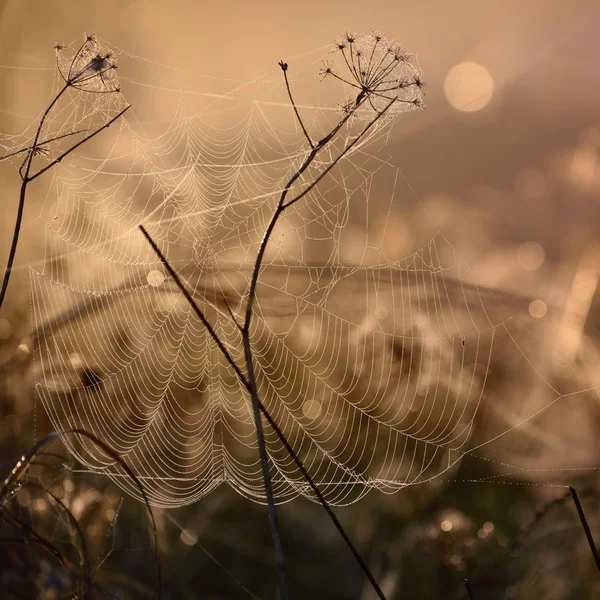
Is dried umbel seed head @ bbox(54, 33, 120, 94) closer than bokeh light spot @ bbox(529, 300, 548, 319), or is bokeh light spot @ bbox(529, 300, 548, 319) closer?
dried umbel seed head @ bbox(54, 33, 120, 94)

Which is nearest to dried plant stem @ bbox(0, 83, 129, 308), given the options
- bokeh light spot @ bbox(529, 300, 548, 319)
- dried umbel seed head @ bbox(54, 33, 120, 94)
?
dried umbel seed head @ bbox(54, 33, 120, 94)

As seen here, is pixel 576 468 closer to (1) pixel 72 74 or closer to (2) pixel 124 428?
(1) pixel 72 74

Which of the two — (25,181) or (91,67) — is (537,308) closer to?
(91,67)

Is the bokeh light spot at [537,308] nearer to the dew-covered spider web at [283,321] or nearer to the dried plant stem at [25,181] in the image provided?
the dew-covered spider web at [283,321]

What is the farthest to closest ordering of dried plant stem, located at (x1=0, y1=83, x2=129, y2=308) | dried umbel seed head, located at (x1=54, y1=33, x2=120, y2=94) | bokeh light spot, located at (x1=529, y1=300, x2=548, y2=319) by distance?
bokeh light spot, located at (x1=529, y1=300, x2=548, y2=319), dried umbel seed head, located at (x1=54, y1=33, x2=120, y2=94), dried plant stem, located at (x1=0, y1=83, x2=129, y2=308)

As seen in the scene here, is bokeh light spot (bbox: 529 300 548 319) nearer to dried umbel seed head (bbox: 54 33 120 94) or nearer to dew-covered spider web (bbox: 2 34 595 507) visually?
dew-covered spider web (bbox: 2 34 595 507)

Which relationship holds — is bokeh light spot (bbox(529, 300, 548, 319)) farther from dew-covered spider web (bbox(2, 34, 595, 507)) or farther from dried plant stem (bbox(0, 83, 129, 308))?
dried plant stem (bbox(0, 83, 129, 308))

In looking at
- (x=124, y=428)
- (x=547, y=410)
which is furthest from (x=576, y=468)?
(x=124, y=428)

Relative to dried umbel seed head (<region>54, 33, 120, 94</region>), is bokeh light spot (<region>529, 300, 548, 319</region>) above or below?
below

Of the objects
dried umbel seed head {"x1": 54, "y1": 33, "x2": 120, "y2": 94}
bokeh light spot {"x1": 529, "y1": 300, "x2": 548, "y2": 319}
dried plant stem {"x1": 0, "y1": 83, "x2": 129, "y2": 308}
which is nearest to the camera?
dried plant stem {"x1": 0, "y1": 83, "x2": 129, "y2": 308}
